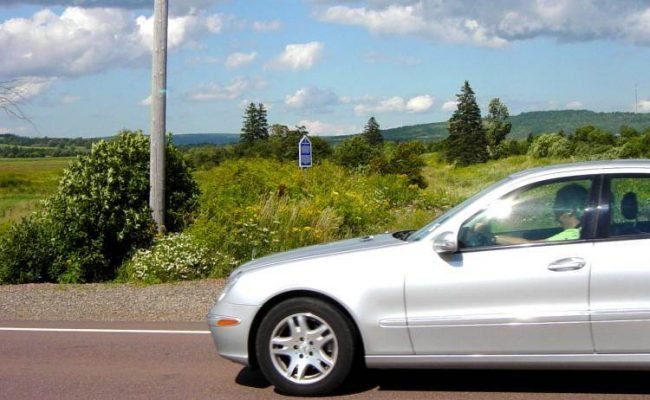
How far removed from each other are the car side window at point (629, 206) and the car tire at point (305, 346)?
6.43ft

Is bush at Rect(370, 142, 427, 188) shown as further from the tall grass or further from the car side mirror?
the car side mirror

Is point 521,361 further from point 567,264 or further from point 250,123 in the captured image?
point 250,123

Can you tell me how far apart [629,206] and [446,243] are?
4.27 ft

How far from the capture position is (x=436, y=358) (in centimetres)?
586

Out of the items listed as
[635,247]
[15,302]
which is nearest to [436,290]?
[635,247]

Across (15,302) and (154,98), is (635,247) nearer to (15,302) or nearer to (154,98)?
(15,302)

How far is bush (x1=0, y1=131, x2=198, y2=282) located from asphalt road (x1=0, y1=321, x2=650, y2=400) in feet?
19.6

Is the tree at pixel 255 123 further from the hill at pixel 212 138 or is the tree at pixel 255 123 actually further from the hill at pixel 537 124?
the hill at pixel 537 124

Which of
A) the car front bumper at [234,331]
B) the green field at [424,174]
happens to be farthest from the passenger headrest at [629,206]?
the green field at [424,174]

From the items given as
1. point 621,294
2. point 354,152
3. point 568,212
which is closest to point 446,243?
point 568,212

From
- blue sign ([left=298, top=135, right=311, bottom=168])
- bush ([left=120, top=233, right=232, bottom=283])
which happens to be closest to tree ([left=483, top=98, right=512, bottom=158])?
blue sign ([left=298, top=135, right=311, bottom=168])

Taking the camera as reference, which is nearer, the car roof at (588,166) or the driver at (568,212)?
the driver at (568,212)

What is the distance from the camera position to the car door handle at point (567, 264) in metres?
5.67

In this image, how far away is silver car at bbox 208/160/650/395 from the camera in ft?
18.5
